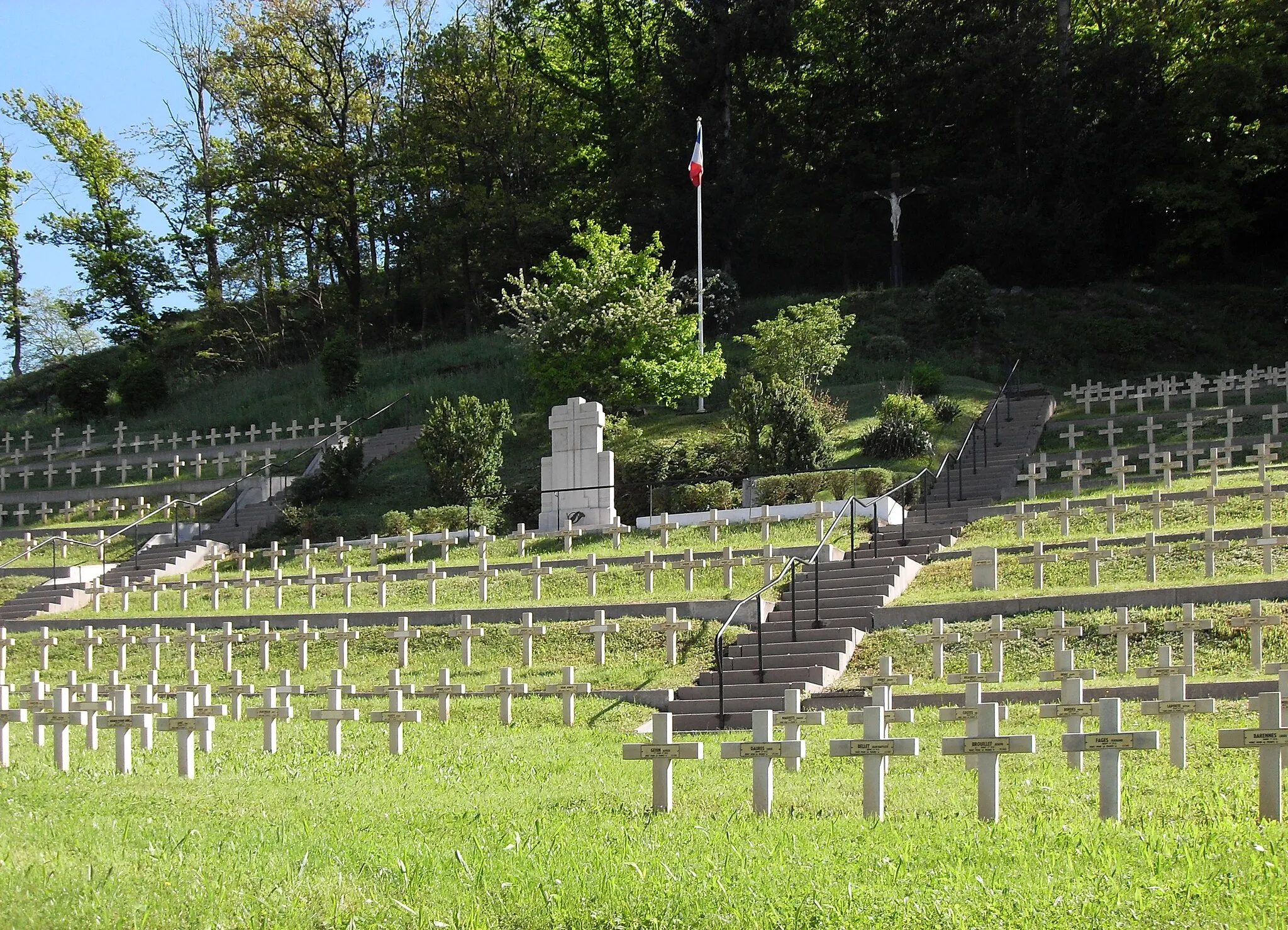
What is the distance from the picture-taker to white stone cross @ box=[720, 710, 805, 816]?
986 cm

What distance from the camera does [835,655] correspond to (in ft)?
56.2

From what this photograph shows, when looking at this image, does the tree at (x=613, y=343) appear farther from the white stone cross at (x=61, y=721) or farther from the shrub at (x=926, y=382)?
the white stone cross at (x=61, y=721)

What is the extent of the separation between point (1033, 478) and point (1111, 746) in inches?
661

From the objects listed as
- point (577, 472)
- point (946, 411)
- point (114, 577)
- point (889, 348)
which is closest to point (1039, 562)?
point (577, 472)

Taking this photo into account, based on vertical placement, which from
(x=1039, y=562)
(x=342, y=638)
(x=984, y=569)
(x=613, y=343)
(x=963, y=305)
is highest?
(x=963, y=305)

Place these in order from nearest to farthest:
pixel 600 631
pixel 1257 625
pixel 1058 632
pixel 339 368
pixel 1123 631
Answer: pixel 1257 625 < pixel 1123 631 < pixel 1058 632 < pixel 600 631 < pixel 339 368

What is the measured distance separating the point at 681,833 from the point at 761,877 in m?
1.23

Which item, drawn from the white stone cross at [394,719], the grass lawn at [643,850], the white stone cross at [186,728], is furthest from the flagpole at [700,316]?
the grass lawn at [643,850]

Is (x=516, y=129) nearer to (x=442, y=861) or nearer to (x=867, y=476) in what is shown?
(x=867, y=476)

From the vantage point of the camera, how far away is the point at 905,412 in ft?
99.4

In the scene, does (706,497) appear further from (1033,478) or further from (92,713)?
(92,713)

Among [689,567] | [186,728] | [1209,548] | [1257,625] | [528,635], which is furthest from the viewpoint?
[689,567]

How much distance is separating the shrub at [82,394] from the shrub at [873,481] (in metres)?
29.8

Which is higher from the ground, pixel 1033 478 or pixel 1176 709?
pixel 1033 478
